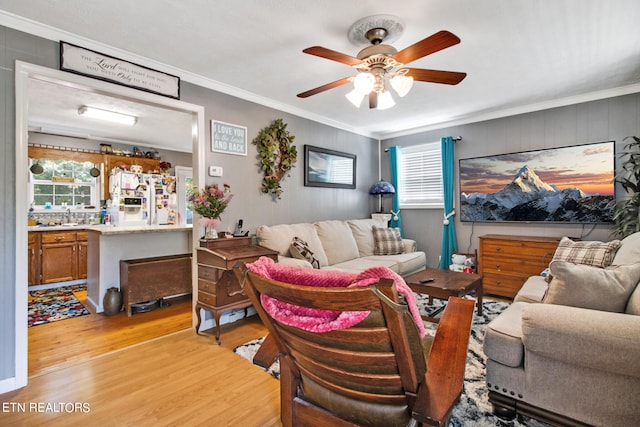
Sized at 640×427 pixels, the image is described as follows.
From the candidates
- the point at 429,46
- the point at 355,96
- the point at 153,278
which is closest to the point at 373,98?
the point at 355,96

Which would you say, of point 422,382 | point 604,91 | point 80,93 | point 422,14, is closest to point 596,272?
point 422,382

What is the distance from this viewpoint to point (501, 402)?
1713mm

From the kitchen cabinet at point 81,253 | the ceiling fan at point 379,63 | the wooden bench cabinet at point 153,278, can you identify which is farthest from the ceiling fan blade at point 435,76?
the kitchen cabinet at point 81,253

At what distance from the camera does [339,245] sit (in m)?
4.05

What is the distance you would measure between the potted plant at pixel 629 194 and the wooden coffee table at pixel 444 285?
1.65 metres

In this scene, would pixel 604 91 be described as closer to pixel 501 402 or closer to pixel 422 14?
pixel 422 14

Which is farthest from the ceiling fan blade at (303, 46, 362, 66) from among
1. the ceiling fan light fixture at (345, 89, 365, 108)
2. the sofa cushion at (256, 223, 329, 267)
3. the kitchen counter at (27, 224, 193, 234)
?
the kitchen counter at (27, 224, 193, 234)

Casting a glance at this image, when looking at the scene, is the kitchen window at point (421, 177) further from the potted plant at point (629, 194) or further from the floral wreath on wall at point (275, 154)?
the floral wreath on wall at point (275, 154)

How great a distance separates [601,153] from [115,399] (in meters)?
5.26

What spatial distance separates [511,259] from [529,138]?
1651 millimetres

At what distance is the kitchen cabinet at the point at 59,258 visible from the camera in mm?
4715

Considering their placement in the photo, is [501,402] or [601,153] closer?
[501,402]

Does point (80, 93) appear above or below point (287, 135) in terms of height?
above

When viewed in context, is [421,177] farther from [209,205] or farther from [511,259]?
[209,205]
